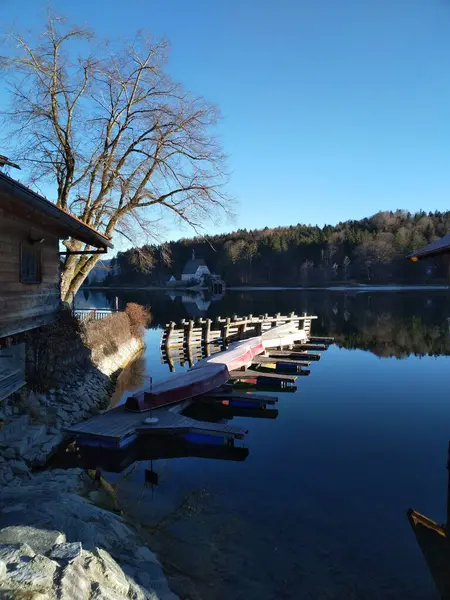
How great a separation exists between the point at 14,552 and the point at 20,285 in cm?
865

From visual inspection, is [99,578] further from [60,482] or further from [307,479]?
[307,479]

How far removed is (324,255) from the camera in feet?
403

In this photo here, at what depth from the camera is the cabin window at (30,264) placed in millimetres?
11812

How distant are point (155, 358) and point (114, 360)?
4668mm

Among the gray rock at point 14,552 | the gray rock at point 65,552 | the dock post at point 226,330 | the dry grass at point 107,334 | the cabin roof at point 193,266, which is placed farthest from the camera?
the cabin roof at point 193,266

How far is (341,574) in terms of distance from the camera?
6340 mm

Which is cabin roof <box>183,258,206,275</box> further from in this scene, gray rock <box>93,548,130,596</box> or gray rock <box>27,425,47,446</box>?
gray rock <box>93,548,130,596</box>

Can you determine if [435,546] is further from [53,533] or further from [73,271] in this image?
[73,271]

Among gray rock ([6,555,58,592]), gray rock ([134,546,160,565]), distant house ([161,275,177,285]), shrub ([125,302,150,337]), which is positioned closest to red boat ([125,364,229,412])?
gray rock ([134,546,160,565])

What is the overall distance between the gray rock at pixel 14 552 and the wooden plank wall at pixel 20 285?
7215 millimetres

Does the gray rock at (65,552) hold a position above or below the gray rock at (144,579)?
above

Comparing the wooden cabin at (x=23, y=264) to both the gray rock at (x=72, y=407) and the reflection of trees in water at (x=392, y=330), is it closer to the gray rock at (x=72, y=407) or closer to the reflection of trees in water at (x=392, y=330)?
the gray rock at (x=72, y=407)

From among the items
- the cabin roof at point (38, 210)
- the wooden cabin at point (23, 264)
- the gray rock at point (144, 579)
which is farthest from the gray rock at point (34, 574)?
the cabin roof at point (38, 210)

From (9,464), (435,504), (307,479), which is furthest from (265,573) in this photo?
(9,464)
